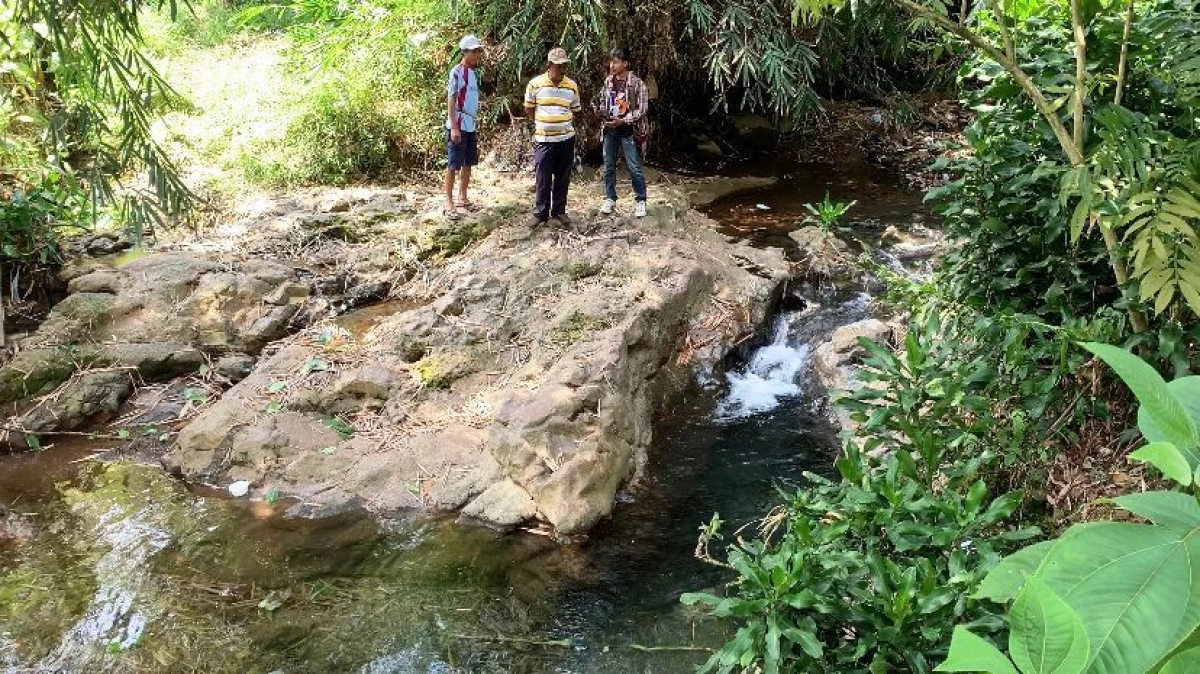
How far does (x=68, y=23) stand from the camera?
3906mm

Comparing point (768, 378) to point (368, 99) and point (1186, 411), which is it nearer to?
point (1186, 411)

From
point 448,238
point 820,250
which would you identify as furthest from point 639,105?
point 820,250

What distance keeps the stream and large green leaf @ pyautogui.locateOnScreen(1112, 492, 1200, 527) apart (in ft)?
8.45

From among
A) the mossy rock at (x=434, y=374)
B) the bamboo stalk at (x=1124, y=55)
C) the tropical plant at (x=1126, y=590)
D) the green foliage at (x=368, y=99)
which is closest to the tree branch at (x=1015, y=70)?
the bamboo stalk at (x=1124, y=55)

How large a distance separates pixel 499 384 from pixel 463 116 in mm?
2662

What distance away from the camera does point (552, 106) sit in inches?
249

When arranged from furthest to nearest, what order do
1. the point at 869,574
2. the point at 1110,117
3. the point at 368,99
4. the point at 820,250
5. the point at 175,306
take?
1. the point at 368,99
2. the point at 820,250
3. the point at 175,306
4. the point at 1110,117
5. the point at 869,574

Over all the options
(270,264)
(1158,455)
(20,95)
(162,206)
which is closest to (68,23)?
(162,206)

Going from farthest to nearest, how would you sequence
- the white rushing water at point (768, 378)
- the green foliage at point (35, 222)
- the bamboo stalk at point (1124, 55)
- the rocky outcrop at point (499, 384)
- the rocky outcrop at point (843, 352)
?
the green foliage at point (35, 222)
the white rushing water at point (768, 378)
the rocky outcrop at point (843, 352)
the rocky outcrop at point (499, 384)
the bamboo stalk at point (1124, 55)

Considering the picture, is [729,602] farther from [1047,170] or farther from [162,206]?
[162,206]

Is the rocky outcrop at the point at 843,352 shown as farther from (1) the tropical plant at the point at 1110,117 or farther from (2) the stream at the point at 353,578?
(1) the tropical plant at the point at 1110,117

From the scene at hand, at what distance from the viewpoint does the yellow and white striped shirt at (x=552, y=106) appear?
6.31 meters

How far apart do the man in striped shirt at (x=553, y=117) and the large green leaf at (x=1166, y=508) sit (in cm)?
573

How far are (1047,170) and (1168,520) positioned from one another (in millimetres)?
1807
